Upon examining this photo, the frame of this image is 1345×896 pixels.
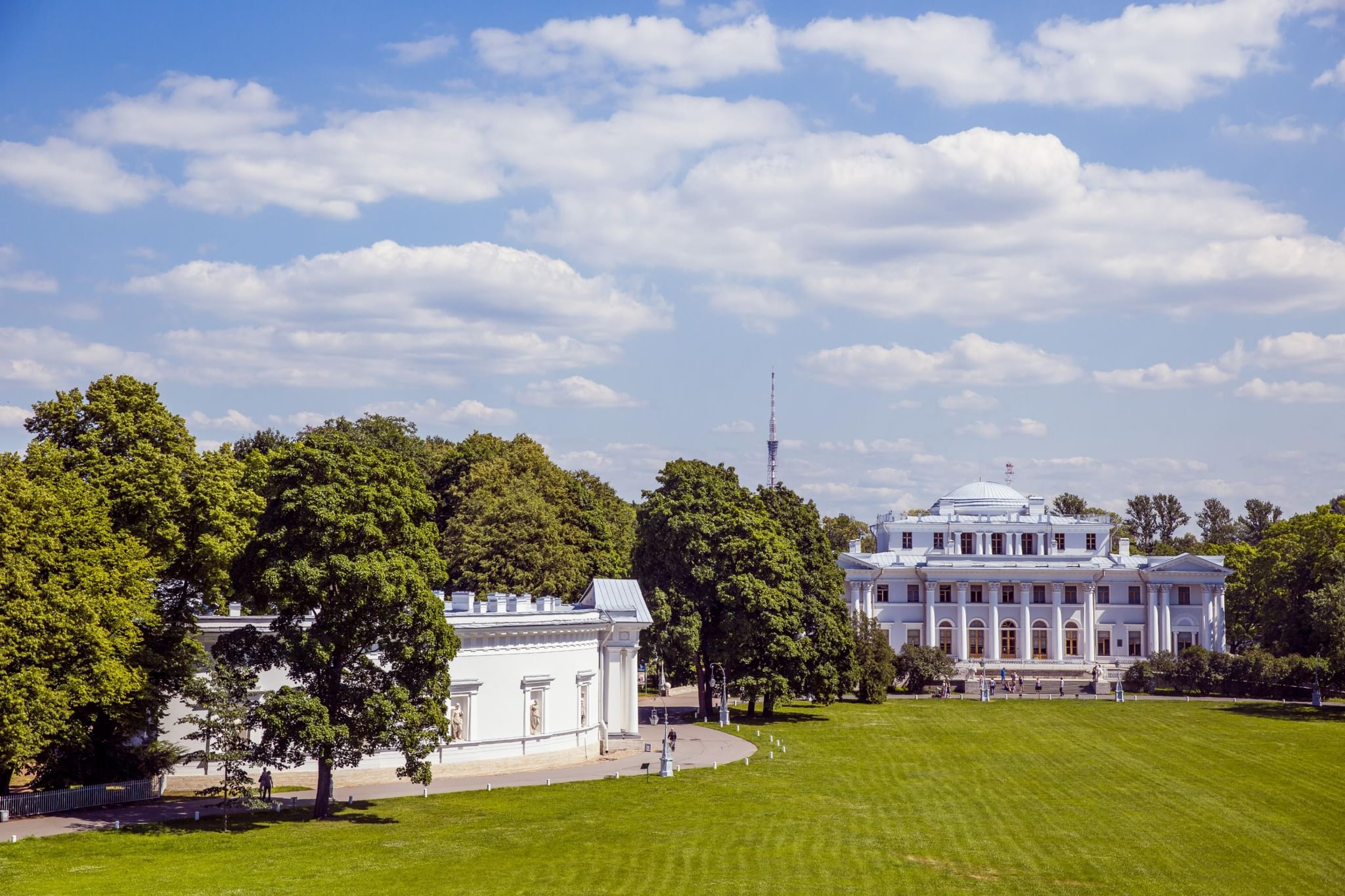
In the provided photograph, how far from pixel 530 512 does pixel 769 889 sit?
4947cm

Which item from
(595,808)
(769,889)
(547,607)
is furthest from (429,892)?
(547,607)

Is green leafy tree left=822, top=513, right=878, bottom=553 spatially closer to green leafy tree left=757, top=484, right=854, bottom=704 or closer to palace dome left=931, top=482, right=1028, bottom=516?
palace dome left=931, top=482, right=1028, bottom=516

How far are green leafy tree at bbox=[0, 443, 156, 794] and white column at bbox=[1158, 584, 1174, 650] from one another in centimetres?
8582

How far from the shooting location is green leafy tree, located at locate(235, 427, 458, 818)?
127ft

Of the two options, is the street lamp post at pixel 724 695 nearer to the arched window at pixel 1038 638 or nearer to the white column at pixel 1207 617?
the arched window at pixel 1038 638

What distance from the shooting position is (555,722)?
53.1 meters

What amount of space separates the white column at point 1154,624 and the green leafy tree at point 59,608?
85.3m

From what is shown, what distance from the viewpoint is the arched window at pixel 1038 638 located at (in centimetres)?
10631

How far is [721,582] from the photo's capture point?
70375 mm

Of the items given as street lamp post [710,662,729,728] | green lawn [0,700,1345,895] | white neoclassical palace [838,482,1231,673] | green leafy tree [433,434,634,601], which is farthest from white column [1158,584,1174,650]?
street lamp post [710,662,729,728]

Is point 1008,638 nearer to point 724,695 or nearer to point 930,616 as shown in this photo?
point 930,616

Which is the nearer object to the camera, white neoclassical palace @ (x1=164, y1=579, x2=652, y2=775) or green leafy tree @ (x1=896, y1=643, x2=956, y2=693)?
white neoclassical palace @ (x1=164, y1=579, x2=652, y2=775)

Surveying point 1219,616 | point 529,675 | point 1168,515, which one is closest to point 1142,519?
point 1168,515

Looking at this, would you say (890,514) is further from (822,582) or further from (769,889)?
(769,889)
